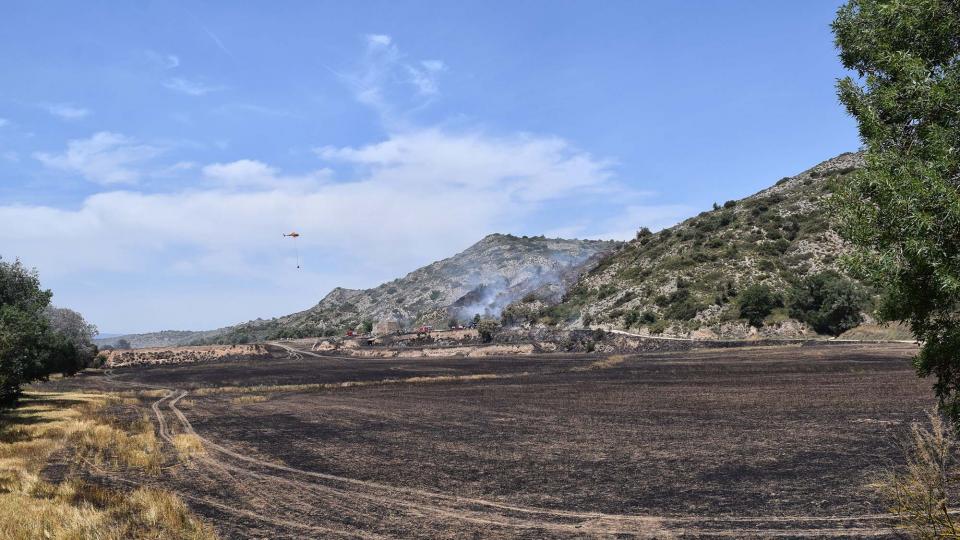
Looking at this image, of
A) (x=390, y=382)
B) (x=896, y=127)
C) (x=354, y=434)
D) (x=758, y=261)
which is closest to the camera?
(x=896, y=127)

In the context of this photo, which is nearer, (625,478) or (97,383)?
(625,478)

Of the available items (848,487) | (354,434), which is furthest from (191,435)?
(848,487)

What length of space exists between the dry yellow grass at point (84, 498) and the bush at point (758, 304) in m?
74.2

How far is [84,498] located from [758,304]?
271 feet

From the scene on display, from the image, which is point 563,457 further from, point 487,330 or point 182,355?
point 182,355

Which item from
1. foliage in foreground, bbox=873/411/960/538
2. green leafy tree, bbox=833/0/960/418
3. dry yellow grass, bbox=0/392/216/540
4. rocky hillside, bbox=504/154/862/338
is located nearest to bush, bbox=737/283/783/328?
rocky hillside, bbox=504/154/862/338

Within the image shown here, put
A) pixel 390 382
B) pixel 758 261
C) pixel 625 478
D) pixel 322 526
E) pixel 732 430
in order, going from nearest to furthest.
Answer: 1. pixel 322 526
2. pixel 625 478
3. pixel 732 430
4. pixel 390 382
5. pixel 758 261

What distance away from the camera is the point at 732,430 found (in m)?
25.0

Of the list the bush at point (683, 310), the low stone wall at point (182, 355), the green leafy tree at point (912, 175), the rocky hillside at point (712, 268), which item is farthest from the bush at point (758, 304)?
the low stone wall at point (182, 355)

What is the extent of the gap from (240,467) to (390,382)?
115ft

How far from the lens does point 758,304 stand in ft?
279

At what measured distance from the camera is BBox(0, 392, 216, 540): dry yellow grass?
1438 centimetres

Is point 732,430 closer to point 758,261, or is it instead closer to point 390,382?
point 390,382

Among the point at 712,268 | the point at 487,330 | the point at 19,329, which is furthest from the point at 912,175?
the point at 712,268
